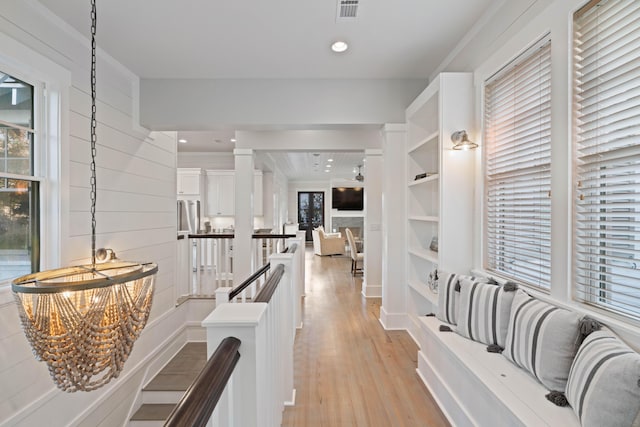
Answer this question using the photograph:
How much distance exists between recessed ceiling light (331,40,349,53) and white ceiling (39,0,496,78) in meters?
0.05

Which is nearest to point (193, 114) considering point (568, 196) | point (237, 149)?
point (237, 149)

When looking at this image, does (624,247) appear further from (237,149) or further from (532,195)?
(237,149)

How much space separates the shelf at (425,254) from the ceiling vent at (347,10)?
2.08 meters

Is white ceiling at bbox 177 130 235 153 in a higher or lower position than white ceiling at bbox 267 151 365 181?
higher

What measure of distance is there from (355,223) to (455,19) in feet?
34.5

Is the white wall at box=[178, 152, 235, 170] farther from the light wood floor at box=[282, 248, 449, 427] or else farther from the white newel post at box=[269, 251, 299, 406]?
the white newel post at box=[269, 251, 299, 406]

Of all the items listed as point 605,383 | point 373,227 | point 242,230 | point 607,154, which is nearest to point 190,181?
point 242,230

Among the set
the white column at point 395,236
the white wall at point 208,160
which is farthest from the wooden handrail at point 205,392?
the white wall at point 208,160

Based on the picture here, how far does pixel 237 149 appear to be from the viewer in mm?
5145

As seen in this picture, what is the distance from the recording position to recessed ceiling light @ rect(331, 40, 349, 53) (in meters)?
2.78

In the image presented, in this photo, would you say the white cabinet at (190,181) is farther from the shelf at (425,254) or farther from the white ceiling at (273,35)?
the shelf at (425,254)

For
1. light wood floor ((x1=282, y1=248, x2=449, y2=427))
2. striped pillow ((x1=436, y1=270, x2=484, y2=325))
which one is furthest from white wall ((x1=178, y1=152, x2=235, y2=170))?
striped pillow ((x1=436, y1=270, x2=484, y2=325))

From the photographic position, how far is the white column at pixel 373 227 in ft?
17.1

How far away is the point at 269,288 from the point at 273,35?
214 centimetres
